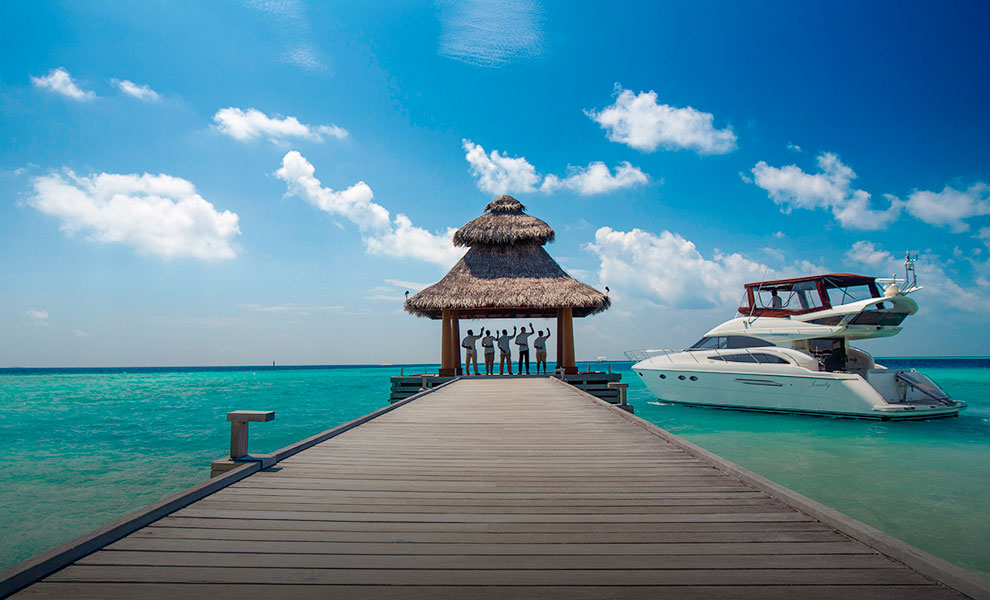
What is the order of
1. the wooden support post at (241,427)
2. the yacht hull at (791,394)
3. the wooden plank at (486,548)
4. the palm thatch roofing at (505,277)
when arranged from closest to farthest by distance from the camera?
the wooden plank at (486,548)
the wooden support post at (241,427)
the palm thatch roofing at (505,277)
the yacht hull at (791,394)

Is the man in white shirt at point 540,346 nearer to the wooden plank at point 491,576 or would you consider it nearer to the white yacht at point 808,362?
the white yacht at point 808,362

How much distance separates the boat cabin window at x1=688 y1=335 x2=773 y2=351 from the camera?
17.4m

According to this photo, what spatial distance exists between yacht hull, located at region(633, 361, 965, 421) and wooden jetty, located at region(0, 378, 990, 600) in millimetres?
13911

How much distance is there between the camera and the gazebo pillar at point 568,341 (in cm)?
1460

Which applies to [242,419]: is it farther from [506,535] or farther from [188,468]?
[188,468]

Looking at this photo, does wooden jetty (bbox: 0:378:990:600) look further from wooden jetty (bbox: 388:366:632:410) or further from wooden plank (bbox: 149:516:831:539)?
wooden jetty (bbox: 388:366:632:410)

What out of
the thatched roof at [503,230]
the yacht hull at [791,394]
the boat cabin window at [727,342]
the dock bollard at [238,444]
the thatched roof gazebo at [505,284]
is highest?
Result: the thatched roof at [503,230]

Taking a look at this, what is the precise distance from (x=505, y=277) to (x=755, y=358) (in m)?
9.26

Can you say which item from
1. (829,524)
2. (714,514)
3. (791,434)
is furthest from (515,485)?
(791,434)

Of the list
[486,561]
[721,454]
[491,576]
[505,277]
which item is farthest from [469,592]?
[505,277]

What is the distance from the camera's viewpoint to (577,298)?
46.7 ft

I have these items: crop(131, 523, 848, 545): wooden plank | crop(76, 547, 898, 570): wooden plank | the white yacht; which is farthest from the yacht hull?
crop(76, 547, 898, 570): wooden plank

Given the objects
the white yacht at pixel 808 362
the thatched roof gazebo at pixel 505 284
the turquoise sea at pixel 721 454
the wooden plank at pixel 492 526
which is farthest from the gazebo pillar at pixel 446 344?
the wooden plank at pixel 492 526

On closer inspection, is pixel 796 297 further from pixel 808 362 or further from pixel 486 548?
pixel 486 548
